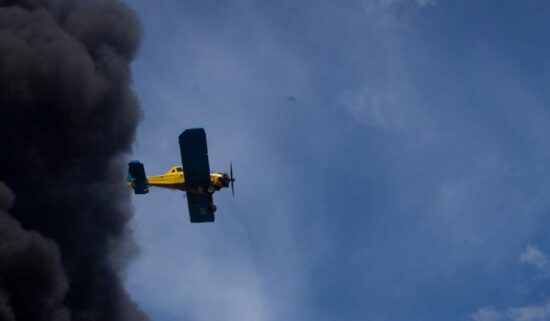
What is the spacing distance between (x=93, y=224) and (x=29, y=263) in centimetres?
503

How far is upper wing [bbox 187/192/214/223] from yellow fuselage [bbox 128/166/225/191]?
1238mm

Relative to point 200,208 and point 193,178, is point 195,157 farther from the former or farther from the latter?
point 200,208

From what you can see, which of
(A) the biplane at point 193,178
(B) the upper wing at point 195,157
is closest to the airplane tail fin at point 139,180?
(A) the biplane at point 193,178

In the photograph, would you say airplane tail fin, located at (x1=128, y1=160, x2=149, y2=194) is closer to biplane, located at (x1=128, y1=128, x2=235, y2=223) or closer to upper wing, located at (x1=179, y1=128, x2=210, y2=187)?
biplane, located at (x1=128, y1=128, x2=235, y2=223)

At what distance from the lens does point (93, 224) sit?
2981 centimetres

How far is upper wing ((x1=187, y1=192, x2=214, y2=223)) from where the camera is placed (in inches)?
1151

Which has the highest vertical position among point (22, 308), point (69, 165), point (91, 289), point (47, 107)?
point (47, 107)

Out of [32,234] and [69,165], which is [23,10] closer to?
[69,165]

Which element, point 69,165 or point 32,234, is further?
point 69,165

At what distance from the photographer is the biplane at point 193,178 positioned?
25.8m

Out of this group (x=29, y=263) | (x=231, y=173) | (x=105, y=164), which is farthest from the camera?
(x=105, y=164)

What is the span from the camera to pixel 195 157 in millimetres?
26344

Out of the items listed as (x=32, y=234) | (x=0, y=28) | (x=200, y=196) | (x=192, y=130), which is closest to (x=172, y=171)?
(x=200, y=196)

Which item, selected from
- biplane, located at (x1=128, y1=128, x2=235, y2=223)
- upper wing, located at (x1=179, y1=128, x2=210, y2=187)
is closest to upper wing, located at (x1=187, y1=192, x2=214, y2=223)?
biplane, located at (x1=128, y1=128, x2=235, y2=223)
